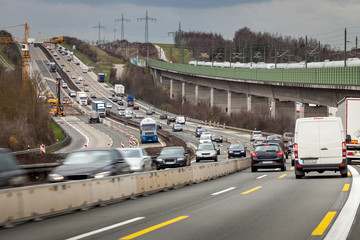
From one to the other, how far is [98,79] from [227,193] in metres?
174

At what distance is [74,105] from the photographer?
475 ft

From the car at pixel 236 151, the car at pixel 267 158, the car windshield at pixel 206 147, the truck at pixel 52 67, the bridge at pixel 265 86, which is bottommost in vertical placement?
the car at pixel 236 151

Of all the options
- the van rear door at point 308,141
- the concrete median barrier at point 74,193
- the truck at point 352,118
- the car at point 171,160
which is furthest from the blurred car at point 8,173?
the truck at point 352,118

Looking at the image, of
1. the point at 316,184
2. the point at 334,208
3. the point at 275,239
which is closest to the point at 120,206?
the point at 334,208

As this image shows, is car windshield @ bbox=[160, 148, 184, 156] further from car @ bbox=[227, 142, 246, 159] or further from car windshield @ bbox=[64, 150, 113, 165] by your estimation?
car @ bbox=[227, 142, 246, 159]

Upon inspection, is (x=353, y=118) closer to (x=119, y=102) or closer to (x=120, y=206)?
(x=120, y=206)

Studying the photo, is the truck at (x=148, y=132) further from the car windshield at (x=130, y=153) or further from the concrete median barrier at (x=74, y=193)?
the concrete median barrier at (x=74, y=193)

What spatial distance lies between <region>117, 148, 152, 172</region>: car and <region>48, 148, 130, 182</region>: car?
6699 mm

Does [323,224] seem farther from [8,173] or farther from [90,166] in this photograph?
[90,166]

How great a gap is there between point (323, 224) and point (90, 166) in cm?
897

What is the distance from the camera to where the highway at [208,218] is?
11055mm

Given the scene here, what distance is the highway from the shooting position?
11.1 metres

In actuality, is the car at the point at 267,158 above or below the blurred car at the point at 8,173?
below

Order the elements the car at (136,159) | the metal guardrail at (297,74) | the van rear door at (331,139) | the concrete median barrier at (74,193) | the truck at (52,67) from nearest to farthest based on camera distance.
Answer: the concrete median barrier at (74,193) → the van rear door at (331,139) → the car at (136,159) → the metal guardrail at (297,74) → the truck at (52,67)
